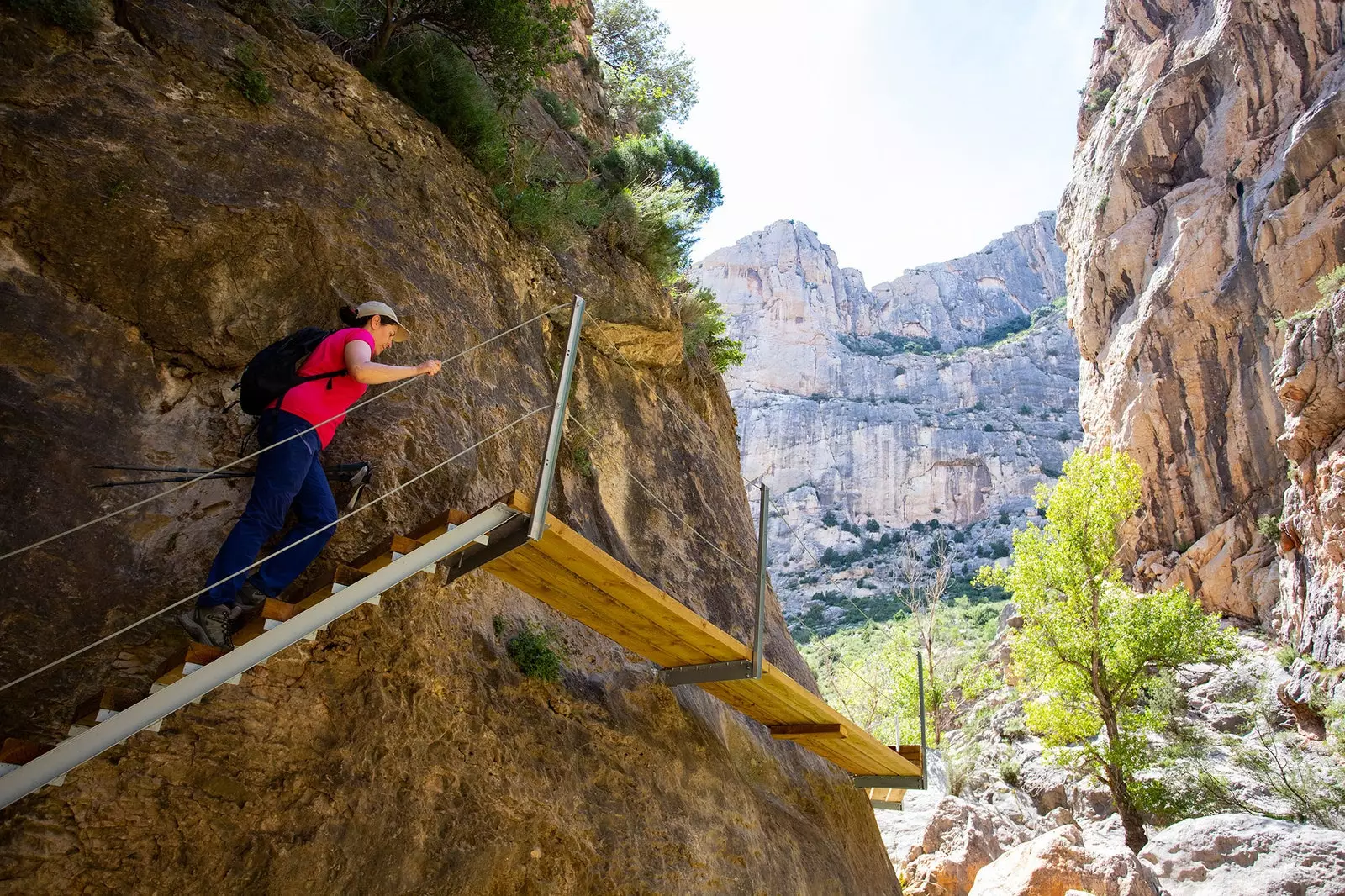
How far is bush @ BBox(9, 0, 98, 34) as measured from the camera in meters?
4.75

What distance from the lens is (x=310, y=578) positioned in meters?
3.91

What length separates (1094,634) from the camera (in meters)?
18.8

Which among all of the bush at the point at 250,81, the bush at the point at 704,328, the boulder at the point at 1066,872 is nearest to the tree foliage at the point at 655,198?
the bush at the point at 704,328

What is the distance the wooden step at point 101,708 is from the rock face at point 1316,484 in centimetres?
2898

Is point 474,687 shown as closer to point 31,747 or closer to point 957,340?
point 31,747

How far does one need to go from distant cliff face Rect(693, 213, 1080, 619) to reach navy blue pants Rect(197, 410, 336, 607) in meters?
68.0

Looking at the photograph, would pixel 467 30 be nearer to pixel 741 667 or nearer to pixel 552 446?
pixel 552 446

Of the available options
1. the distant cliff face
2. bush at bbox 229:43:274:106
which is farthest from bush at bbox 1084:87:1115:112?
bush at bbox 229:43:274:106

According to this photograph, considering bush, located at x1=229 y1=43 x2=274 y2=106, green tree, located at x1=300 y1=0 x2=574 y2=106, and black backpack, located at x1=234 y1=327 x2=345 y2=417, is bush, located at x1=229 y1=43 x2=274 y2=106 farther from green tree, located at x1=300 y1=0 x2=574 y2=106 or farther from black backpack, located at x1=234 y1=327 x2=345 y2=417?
black backpack, located at x1=234 y1=327 x2=345 y2=417

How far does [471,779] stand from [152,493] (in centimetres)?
200

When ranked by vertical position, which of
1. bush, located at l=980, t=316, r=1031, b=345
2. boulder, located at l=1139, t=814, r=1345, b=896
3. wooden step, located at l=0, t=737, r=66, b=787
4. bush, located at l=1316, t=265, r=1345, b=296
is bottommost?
boulder, located at l=1139, t=814, r=1345, b=896

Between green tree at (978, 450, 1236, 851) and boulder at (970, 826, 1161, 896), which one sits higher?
green tree at (978, 450, 1236, 851)

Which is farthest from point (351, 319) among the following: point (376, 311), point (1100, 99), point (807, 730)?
point (1100, 99)

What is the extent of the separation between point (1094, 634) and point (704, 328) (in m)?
13.2
